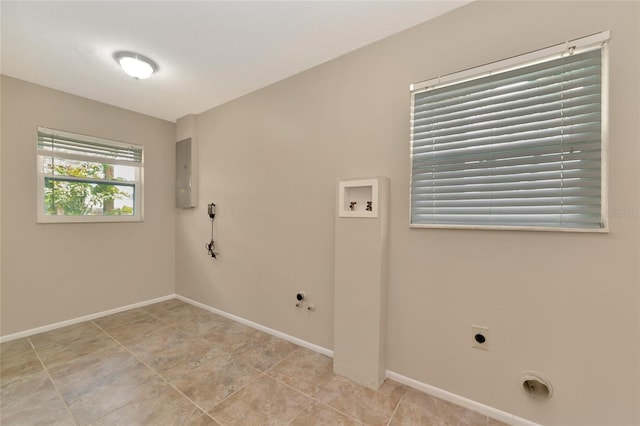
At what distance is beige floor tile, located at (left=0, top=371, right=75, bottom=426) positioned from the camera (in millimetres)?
1516

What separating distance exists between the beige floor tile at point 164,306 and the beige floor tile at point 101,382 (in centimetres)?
100

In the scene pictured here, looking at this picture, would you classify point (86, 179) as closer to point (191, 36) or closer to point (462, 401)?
point (191, 36)

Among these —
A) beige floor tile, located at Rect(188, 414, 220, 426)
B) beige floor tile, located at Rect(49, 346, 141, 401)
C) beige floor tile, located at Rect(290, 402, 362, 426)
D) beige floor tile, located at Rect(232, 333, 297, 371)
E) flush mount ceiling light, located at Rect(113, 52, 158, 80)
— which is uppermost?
flush mount ceiling light, located at Rect(113, 52, 158, 80)

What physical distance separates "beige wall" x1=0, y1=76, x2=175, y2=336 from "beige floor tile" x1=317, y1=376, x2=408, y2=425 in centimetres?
302

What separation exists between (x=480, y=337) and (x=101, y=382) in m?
2.69

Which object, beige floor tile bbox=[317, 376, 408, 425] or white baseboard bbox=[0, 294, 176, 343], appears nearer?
beige floor tile bbox=[317, 376, 408, 425]

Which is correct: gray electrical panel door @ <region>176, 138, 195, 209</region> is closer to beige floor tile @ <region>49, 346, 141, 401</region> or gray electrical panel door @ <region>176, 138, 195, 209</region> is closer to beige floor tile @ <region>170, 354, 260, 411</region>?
beige floor tile @ <region>49, 346, 141, 401</region>

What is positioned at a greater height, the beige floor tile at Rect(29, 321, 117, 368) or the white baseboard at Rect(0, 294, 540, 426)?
the white baseboard at Rect(0, 294, 540, 426)

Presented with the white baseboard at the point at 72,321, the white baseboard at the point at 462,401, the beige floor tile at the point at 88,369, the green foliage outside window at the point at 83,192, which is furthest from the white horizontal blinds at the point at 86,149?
the white baseboard at the point at 462,401

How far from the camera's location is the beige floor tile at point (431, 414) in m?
1.51

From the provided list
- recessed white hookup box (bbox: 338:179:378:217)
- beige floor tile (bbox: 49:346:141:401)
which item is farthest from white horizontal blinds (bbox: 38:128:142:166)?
recessed white hookup box (bbox: 338:179:378:217)

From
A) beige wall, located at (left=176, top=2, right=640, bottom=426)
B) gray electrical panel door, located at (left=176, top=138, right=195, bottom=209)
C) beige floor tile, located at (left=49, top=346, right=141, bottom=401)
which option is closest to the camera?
beige wall, located at (left=176, top=2, right=640, bottom=426)

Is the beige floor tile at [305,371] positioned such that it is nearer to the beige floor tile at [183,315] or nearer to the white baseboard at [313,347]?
the white baseboard at [313,347]

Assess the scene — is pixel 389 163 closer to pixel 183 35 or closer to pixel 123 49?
pixel 183 35
